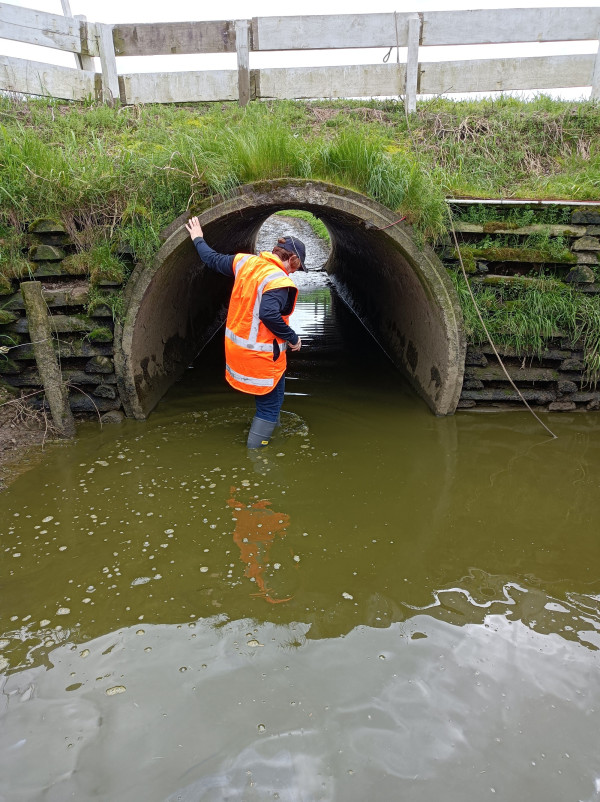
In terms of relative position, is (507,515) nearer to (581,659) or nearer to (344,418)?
(581,659)

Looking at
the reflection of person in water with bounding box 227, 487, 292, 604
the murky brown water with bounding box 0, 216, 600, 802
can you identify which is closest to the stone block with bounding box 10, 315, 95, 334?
the murky brown water with bounding box 0, 216, 600, 802

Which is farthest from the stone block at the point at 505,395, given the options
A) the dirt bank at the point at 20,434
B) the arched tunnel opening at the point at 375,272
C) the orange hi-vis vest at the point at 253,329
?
the dirt bank at the point at 20,434

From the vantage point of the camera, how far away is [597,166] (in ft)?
22.0

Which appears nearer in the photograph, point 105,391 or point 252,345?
point 252,345

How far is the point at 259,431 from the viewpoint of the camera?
5.11 m

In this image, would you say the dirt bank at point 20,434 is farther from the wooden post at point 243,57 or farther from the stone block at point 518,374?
the wooden post at point 243,57

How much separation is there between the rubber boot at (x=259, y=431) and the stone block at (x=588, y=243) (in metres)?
3.64

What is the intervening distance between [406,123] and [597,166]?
106 inches

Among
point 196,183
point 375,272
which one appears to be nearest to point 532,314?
point 375,272

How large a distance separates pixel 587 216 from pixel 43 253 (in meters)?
5.54

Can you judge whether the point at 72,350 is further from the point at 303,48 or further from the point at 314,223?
the point at 314,223

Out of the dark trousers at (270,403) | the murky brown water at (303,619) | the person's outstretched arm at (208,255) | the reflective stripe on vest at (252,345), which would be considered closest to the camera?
the murky brown water at (303,619)

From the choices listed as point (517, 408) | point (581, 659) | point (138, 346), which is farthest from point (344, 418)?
point (581, 659)

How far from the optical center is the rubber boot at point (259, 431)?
511 cm
